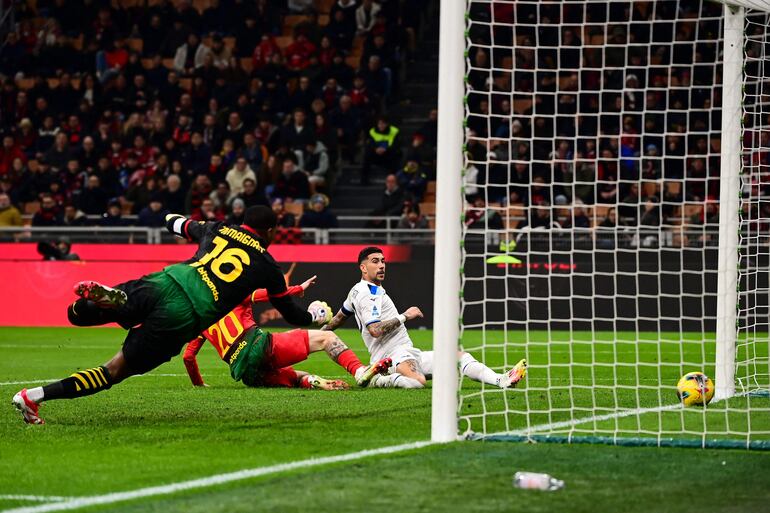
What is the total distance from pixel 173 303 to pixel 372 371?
9.20ft

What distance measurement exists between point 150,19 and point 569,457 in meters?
25.5

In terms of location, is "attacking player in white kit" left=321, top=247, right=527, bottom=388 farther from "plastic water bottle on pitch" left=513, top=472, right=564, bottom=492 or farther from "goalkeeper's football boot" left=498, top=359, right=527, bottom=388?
"plastic water bottle on pitch" left=513, top=472, right=564, bottom=492

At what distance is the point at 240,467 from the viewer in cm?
672

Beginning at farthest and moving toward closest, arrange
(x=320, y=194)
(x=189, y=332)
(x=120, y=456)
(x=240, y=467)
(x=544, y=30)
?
(x=320, y=194) → (x=544, y=30) → (x=189, y=332) → (x=120, y=456) → (x=240, y=467)

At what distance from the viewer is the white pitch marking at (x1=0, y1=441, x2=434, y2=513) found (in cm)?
569

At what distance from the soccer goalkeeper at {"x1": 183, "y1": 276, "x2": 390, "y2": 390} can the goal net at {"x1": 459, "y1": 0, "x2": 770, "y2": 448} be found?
3.65 feet

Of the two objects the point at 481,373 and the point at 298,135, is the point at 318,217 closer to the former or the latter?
the point at 298,135

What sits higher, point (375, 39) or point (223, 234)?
point (375, 39)

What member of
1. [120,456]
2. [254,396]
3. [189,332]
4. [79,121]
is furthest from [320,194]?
[120,456]

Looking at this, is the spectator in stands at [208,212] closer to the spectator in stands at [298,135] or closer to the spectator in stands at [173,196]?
the spectator in stands at [173,196]

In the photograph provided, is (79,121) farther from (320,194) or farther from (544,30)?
(544,30)

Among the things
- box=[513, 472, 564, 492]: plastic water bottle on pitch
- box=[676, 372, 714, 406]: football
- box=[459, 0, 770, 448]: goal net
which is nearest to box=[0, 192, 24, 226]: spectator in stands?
box=[459, 0, 770, 448]: goal net

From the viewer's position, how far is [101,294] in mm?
8266

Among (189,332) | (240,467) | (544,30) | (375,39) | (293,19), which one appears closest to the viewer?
(240,467)
